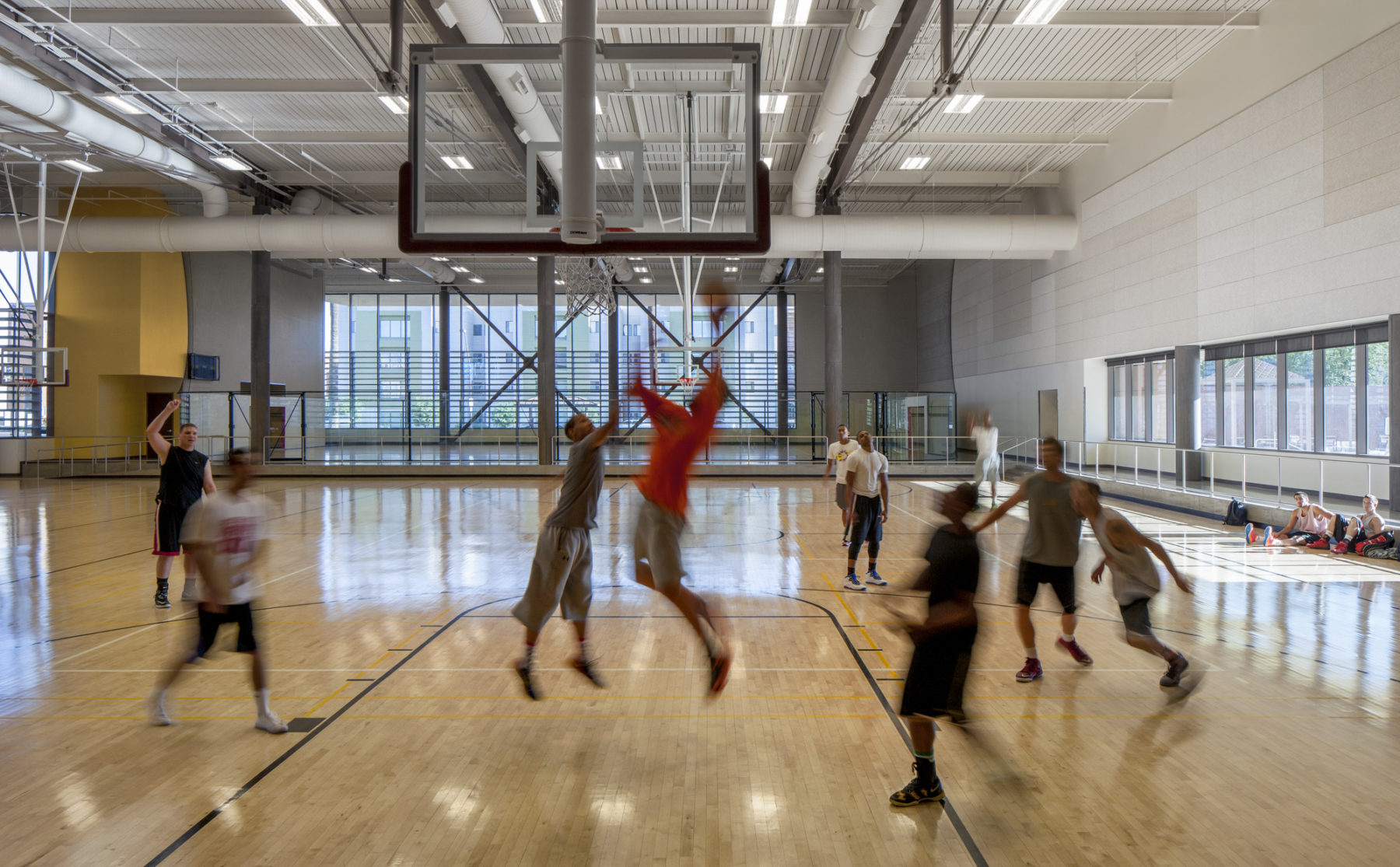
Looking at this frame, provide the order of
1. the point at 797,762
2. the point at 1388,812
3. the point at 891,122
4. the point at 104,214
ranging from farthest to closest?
the point at 104,214 < the point at 891,122 < the point at 797,762 < the point at 1388,812

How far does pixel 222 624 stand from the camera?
458 cm

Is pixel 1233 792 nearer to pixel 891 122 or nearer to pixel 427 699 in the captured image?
pixel 427 699

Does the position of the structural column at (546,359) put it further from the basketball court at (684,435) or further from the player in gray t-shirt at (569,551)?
the player in gray t-shirt at (569,551)

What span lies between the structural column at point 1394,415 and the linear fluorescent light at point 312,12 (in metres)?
16.5

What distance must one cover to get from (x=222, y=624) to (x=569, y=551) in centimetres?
207

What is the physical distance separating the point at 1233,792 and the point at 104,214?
30.3 m

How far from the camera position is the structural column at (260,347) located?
21.9 metres

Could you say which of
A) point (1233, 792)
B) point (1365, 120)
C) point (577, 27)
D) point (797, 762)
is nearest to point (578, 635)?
point (797, 762)

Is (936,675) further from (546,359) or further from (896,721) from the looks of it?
(546,359)

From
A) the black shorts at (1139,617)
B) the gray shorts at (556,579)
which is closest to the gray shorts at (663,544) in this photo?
the gray shorts at (556,579)

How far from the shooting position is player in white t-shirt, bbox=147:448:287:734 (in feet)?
14.3

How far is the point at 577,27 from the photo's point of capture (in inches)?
208

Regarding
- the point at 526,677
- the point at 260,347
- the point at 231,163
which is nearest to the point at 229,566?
the point at 526,677

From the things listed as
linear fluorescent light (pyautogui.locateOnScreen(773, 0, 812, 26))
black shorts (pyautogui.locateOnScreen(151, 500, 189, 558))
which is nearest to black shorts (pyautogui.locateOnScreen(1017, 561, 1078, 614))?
black shorts (pyautogui.locateOnScreen(151, 500, 189, 558))
